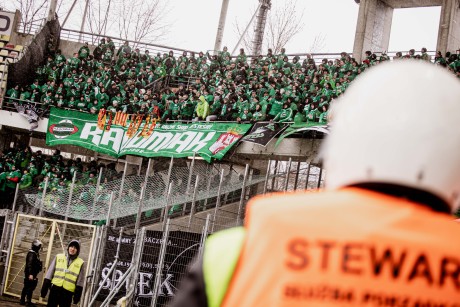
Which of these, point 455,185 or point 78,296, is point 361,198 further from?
point 78,296

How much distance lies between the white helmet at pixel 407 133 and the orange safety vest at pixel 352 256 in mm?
60

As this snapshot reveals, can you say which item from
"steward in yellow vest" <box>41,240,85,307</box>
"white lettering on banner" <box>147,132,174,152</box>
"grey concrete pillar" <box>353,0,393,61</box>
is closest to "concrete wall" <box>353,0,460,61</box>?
"grey concrete pillar" <box>353,0,393,61</box>

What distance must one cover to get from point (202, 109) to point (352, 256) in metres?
20.2

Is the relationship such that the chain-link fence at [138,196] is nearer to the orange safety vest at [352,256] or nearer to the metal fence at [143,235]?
the metal fence at [143,235]

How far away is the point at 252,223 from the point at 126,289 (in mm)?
11564

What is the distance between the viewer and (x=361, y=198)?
1.33m

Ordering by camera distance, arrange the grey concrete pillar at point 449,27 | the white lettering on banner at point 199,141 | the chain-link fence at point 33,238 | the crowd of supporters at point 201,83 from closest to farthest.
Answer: the chain-link fence at point 33,238, the white lettering on banner at point 199,141, the crowd of supporters at point 201,83, the grey concrete pillar at point 449,27

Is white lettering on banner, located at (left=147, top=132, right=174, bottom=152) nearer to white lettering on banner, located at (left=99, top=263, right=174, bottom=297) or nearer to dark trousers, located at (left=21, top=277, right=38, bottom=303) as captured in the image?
dark trousers, located at (left=21, top=277, right=38, bottom=303)

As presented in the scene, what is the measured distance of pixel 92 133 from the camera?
22.1 meters

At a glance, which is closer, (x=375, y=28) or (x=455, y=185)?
(x=455, y=185)

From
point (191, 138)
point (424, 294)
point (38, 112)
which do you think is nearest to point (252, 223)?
point (424, 294)

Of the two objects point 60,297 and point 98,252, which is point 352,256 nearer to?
point 60,297

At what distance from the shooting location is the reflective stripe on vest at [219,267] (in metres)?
1.37

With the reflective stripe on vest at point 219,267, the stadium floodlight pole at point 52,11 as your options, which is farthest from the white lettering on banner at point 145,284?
the stadium floodlight pole at point 52,11
